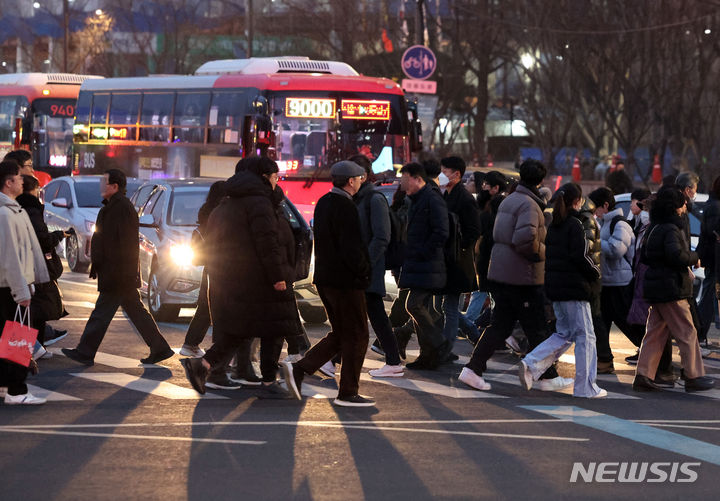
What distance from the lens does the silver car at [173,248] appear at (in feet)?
49.1

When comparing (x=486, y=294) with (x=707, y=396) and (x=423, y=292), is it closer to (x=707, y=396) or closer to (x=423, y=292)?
(x=423, y=292)

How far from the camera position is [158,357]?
39.5 feet

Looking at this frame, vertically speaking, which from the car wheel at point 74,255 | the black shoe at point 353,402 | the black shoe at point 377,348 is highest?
the black shoe at point 353,402

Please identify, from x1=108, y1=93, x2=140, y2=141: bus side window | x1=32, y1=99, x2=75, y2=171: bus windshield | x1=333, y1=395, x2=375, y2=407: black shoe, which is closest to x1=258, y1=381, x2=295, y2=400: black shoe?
x1=333, y1=395, x2=375, y2=407: black shoe

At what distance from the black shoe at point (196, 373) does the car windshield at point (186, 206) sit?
221 inches

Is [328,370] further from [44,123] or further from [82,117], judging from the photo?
[44,123]

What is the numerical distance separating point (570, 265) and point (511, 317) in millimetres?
654

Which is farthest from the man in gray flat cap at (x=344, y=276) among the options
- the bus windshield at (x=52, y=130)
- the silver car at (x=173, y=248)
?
the bus windshield at (x=52, y=130)

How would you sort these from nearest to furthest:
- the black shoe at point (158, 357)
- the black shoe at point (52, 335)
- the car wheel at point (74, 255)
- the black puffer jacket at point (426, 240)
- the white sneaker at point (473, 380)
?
the white sneaker at point (473, 380) < the black puffer jacket at point (426, 240) < the black shoe at point (158, 357) < the black shoe at point (52, 335) < the car wheel at point (74, 255)

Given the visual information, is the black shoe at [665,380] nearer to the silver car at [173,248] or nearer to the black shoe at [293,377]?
the black shoe at [293,377]

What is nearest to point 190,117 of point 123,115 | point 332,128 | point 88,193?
point 123,115

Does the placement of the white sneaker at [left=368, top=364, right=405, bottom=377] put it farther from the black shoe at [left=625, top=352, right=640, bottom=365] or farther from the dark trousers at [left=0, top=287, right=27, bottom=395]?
the dark trousers at [left=0, top=287, right=27, bottom=395]

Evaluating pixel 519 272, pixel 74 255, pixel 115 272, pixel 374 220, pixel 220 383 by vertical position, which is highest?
pixel 374 220

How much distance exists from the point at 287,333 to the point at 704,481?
3.39m
